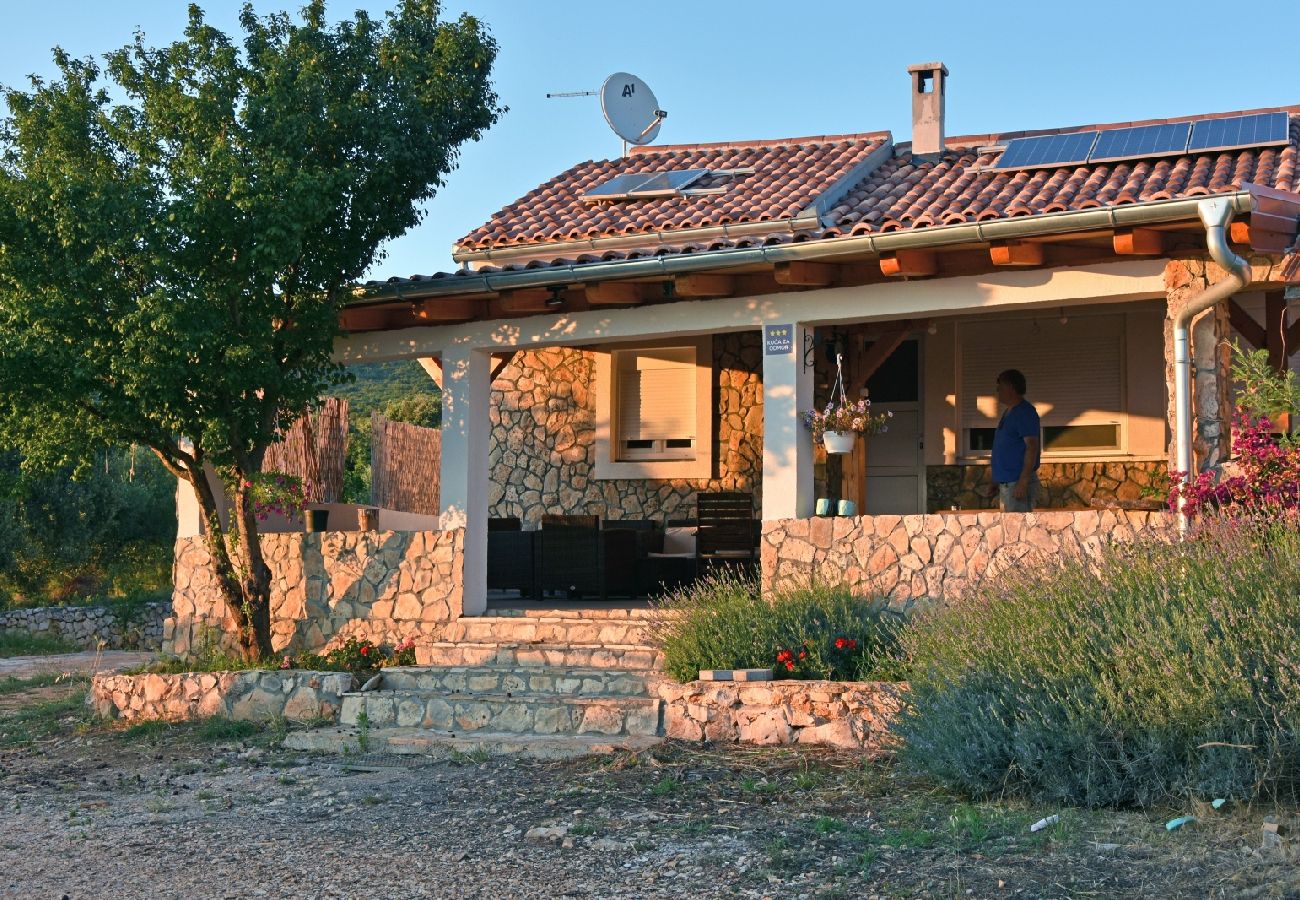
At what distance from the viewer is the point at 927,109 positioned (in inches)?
571

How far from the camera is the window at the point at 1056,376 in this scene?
12.3 metres

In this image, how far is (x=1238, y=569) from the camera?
21.1ft

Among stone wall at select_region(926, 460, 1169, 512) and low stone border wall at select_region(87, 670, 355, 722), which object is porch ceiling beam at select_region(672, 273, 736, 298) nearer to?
stone wall at select_region(926, 460, 1169, 512)

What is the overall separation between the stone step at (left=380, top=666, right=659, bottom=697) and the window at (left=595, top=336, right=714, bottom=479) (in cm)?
422

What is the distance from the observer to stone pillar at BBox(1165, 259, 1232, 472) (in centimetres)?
896

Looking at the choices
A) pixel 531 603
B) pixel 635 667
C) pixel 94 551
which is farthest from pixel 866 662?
pixel 94 551

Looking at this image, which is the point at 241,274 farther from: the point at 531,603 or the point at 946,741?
the point at 946,741

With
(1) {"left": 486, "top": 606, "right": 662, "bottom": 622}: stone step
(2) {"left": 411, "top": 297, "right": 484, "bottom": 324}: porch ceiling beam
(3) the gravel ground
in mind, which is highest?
(2) {"left": 411, "top": 297, "right": 484, "bottom": 324}: porch ceiling beam

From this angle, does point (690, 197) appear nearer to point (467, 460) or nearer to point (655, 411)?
point (655, 411)

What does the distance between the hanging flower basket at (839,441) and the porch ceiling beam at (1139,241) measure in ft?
7.74

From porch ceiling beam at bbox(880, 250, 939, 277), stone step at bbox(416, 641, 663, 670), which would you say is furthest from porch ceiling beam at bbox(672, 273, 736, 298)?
stone step at bbox(416, 641, 663, 670)

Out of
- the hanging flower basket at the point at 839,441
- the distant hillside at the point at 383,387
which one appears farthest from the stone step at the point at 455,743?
the distant hillside at the point at 383,387

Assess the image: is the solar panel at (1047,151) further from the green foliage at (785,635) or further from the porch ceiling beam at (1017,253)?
the green foliage at (785,635)

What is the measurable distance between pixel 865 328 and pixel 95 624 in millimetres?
11943
